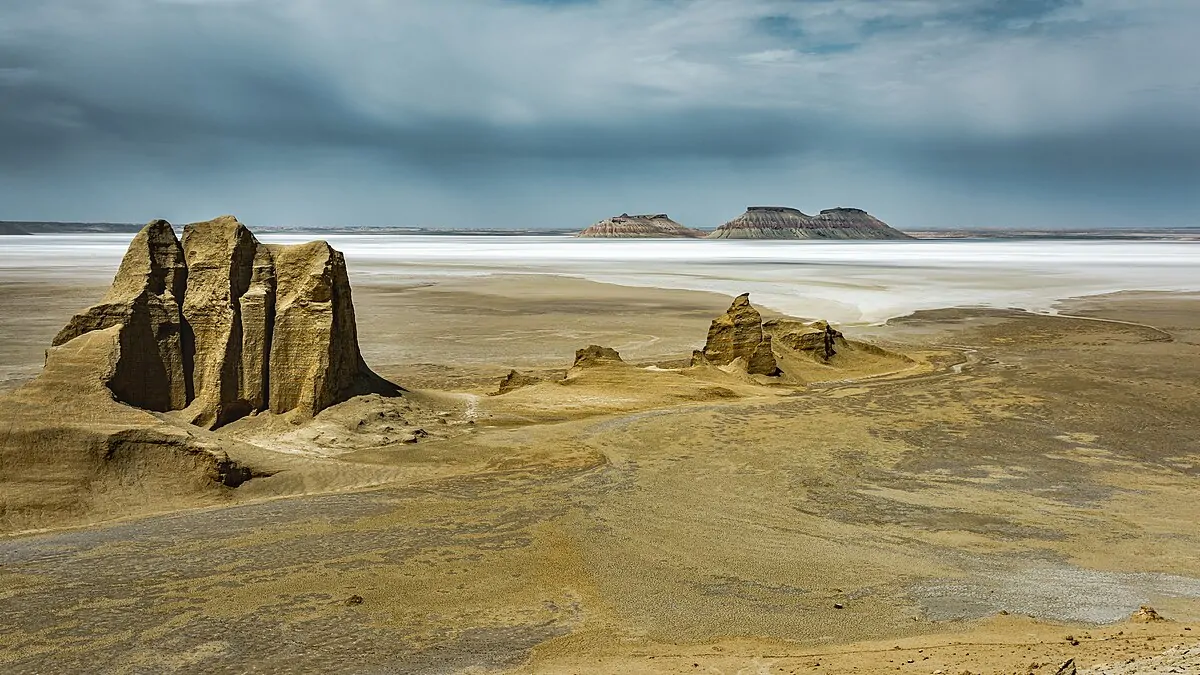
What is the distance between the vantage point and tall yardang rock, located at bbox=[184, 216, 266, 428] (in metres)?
14.1

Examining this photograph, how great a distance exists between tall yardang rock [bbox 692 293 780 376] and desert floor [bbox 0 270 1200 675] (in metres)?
1.49

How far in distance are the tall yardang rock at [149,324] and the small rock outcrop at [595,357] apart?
876 cm

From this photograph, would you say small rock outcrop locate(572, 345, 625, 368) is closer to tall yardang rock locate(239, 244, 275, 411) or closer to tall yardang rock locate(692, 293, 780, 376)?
tall yardang rock locate(692, 293, 780, 376)

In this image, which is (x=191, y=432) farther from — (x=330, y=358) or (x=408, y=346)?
(x=408, y=346)

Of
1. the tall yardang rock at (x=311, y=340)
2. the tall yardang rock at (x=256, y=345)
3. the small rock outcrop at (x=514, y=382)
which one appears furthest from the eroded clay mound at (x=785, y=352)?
the tall yardang rock at (x=256, y=345)

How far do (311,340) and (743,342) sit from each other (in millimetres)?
10792

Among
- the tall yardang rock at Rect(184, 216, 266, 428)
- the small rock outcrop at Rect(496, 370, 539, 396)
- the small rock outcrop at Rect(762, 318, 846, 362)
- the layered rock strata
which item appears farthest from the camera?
the small rock outcrop at Rect(762, 318, 846, 362)

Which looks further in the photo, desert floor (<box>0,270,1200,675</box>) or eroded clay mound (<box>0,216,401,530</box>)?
eroded clay mound (<box>0,216,401,530</box>)

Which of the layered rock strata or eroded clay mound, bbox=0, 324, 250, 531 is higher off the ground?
the layered rock strata

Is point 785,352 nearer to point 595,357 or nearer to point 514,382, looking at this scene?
point 595,357

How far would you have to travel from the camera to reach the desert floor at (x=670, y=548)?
7.10 m

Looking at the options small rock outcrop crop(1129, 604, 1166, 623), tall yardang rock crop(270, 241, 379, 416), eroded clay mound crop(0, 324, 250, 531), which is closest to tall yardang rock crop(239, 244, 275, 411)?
tall yardang rock crop(270, 241, 379, 416)

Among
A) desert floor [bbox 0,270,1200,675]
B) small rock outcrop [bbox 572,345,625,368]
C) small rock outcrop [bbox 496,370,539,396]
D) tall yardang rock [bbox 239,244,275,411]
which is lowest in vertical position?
desert floor [bbox 0,270,1200,675]

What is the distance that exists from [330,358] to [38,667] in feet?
26.2
